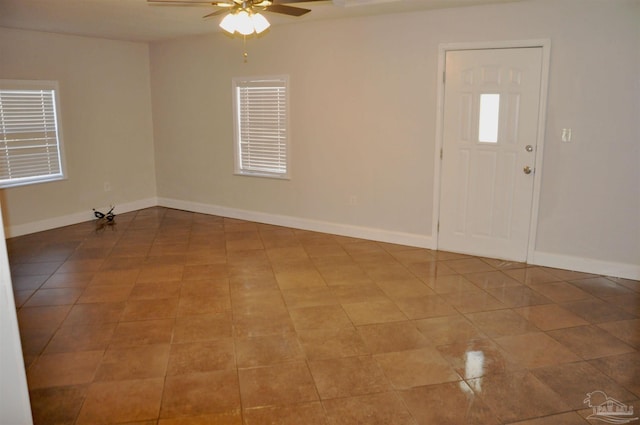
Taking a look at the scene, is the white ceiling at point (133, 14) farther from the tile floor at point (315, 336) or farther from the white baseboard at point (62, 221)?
the tile floor at point (315, 336)

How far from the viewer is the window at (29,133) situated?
17.8ft

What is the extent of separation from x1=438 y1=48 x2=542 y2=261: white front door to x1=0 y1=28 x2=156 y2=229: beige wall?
4360mm

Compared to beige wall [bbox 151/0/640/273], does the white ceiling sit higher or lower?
higher

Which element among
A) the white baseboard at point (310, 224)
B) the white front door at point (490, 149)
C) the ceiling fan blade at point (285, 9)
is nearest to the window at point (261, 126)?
the white baseboard at point (310, 224)

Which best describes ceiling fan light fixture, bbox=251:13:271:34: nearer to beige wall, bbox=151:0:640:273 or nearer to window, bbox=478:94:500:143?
beige wall, bbox=151:0:640:273

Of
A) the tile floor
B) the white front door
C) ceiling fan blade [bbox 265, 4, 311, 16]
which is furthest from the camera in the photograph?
the white front door

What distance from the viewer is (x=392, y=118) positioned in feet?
16.7

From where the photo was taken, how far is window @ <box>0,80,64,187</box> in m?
5.41

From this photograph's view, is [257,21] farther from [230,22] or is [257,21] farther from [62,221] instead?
[62,221]

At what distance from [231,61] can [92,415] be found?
185 inches

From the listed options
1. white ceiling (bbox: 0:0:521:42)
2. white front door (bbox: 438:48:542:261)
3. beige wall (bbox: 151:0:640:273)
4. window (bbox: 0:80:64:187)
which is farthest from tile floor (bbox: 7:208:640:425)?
white ceiling (bbox: 0:0:521:42)

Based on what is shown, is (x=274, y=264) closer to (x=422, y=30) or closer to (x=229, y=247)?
(x=229, y=247)

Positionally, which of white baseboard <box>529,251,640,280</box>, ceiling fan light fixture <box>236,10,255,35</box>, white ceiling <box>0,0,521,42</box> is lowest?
white baseboard <box>529,251,640,280</box>

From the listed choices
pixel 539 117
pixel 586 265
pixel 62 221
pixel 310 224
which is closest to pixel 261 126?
pixel 310 224
